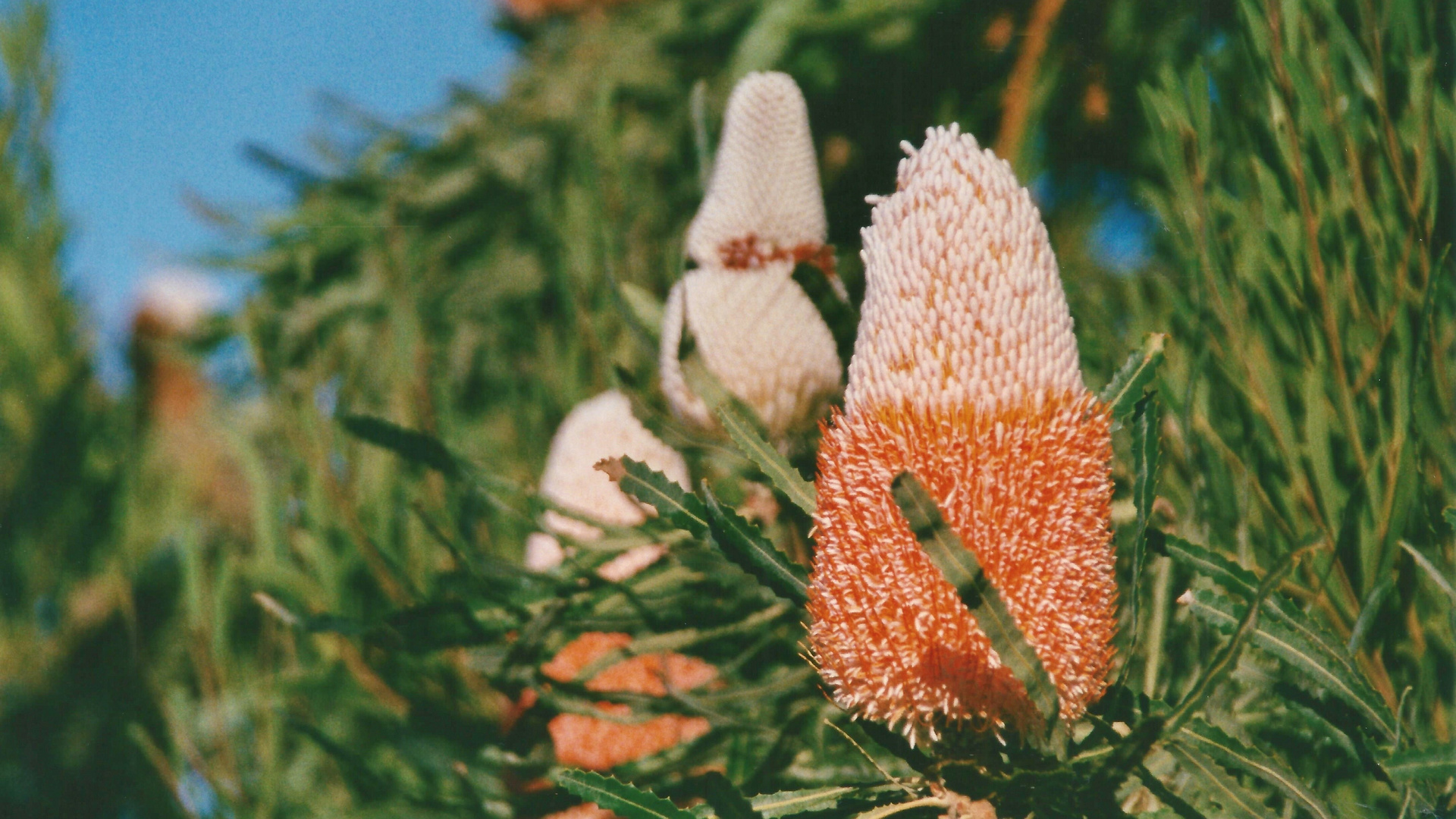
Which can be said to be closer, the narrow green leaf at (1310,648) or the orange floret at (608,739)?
the narrow green leaf at (1310,648)

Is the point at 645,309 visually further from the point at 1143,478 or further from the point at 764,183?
the point at 1143,478

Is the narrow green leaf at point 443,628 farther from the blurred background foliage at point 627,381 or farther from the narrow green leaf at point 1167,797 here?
the narrow green leaf at point 1167,797

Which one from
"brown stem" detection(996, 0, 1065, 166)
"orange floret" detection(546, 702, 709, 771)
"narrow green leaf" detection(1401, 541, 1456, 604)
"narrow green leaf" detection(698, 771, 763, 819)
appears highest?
"brown stem" detection(996, 0, 1065, 166)

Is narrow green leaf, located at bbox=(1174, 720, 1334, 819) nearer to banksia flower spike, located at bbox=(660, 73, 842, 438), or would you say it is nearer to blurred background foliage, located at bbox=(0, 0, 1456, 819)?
blurred background foliage, located at bbox=(0, 0, 1456, 819)

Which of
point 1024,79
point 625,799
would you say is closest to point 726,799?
point 625,799

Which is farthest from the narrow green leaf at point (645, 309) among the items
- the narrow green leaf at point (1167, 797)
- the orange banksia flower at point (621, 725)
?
the narrow green leaf at point (1167, 797)

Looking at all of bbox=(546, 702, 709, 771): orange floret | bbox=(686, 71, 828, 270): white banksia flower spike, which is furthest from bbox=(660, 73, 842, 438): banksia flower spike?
bbox=(546, 702, 709, 771): orange floret

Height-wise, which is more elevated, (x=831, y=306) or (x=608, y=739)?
(x=831, y=306)

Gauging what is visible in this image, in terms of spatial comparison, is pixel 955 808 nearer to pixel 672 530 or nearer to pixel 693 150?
pixel 672 530
